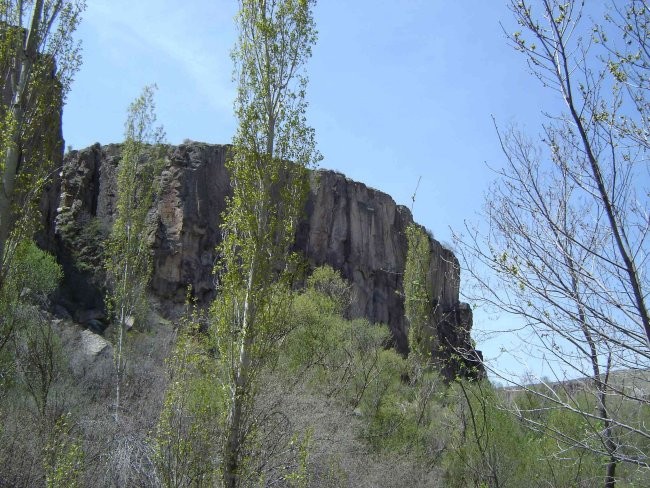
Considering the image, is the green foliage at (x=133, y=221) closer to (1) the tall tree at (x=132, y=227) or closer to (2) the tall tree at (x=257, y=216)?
(1) the tall tree at (x=132, y=227)

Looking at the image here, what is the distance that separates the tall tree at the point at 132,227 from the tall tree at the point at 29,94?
872cm

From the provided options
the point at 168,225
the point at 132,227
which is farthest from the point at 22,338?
the point at 168,225

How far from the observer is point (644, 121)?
17.9ft

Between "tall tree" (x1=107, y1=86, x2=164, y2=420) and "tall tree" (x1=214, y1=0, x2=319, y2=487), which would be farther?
"tall tree" (x1=107, y1=86, x2=164, y2=420)

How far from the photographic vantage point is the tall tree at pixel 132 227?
19.2m

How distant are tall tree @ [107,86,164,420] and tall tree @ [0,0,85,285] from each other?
8.72m

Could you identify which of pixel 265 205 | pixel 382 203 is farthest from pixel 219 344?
pixel 382 203

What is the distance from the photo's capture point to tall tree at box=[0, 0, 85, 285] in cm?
962

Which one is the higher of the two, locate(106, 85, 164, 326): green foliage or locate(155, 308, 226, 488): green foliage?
locate(106, 85, 164, 326): green foliage

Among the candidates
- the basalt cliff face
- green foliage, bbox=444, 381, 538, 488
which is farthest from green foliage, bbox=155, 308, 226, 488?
the basalt cliff face

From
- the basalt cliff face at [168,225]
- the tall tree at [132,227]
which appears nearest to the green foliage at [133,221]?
the tall tree at [132,227]

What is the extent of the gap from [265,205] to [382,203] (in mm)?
38092

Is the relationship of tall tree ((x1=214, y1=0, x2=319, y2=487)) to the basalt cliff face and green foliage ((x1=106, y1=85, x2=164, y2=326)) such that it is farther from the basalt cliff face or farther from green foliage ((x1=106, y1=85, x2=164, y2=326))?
the basalt cliff face

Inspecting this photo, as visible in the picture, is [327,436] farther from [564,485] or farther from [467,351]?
[467,351]
